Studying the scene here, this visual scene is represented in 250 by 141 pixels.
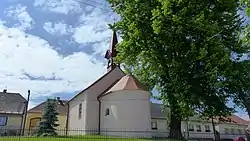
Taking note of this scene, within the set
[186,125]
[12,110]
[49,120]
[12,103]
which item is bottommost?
[49,120]

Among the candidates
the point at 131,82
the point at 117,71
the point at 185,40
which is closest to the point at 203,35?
the point at 185,40

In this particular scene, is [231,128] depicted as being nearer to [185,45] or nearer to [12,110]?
[185,45]

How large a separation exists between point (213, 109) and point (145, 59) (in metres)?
6.87

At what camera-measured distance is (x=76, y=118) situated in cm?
3500

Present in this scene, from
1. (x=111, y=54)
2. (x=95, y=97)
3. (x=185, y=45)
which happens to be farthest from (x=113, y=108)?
(x=111, y=54)

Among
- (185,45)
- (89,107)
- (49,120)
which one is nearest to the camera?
(185,45)

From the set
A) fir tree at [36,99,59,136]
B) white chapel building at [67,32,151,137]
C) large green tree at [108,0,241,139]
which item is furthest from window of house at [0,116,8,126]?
large green tree at [108,0,241,139]

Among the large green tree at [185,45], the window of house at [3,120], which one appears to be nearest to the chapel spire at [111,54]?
the large green tree at [185,45]

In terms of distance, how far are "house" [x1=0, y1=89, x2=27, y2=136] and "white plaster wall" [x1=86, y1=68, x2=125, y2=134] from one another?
45.7ft

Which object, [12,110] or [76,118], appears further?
[12,110]

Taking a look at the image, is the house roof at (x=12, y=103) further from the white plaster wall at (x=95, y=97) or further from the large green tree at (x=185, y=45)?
the large green tree at (x=185, y=45)

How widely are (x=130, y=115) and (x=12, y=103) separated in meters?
26.9

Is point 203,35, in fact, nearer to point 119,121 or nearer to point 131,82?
point 131,82

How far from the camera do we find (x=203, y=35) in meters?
22.5
